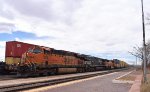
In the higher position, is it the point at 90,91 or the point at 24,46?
the point at 24,46

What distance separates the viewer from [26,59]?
3466 centimetres

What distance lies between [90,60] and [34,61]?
2513 centimetres

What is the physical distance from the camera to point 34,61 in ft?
116

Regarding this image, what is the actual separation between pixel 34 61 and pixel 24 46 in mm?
3711

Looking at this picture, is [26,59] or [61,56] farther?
[61,56]

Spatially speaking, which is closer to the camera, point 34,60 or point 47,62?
point 34,60

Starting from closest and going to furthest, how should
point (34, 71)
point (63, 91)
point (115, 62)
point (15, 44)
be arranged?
point (63, 91)
point (34, 71)
point (15, 44)
point (115, 62)

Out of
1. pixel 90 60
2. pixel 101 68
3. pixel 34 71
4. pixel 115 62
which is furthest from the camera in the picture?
pixel 115 62

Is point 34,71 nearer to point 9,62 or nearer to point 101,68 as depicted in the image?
point 9,62

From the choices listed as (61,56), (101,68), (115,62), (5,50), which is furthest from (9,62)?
(115,62)

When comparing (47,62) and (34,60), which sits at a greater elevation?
(34,60)

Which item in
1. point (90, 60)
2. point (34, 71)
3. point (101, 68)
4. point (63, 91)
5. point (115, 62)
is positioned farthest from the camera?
point (115, 62)

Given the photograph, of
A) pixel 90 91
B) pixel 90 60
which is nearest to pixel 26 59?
pixel 90 91

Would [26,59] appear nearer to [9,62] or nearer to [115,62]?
[9,62]
